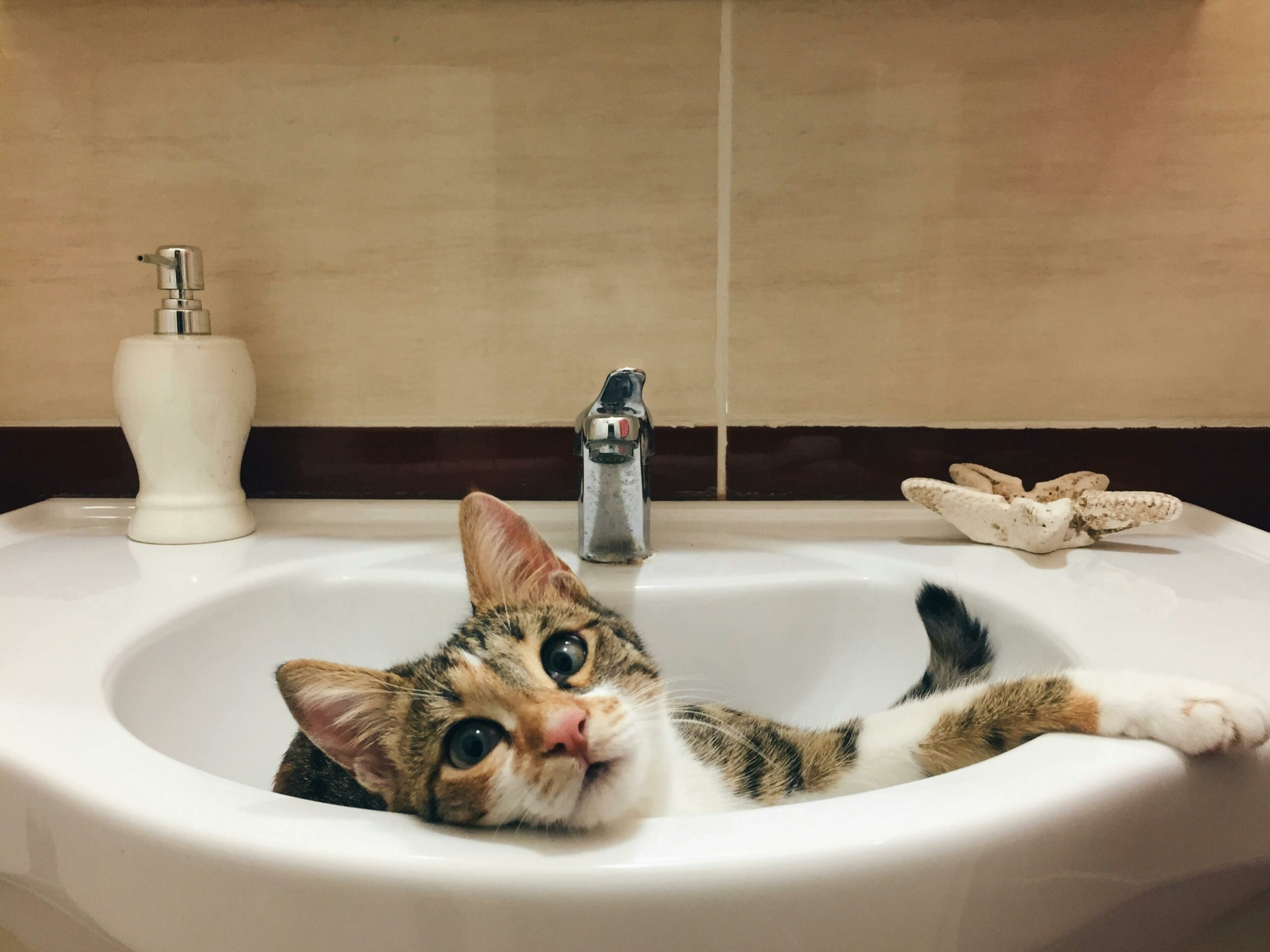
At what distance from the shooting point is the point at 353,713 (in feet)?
1.36

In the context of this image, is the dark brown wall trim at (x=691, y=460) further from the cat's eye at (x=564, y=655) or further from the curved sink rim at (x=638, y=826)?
the curved sink rim at (x=638, y=826)

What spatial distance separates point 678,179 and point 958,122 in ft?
0.87

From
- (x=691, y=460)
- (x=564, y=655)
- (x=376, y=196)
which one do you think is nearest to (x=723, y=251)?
(x=691, y=460)

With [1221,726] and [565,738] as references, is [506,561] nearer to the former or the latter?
[565,738]

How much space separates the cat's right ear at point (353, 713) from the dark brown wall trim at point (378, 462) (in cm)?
40

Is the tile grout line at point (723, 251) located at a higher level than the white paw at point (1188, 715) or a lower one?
higher

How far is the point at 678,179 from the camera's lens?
789 millimetres

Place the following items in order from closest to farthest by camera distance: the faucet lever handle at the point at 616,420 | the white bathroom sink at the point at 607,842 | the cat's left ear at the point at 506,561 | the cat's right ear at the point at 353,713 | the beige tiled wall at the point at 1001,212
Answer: the white bathroom sink at the point at 607,842
the cat's right ear at the point at 353,713
the cat's left ear at the point at 506,561
the faucet lever handle at the point at 616,420
the beige tiled wall at the point at 1001,212

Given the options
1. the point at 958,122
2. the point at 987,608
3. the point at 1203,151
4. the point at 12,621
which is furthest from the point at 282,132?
the point at 1203,151

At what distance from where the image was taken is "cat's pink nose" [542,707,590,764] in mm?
379

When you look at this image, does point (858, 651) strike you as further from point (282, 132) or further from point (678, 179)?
point (282, 132)

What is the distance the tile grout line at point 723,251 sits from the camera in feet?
2.54

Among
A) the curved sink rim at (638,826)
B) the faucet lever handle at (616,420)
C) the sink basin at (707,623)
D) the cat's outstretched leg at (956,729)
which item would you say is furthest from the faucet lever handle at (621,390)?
the curved sink rim at (638,826)

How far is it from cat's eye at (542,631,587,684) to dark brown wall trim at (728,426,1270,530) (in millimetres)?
370
